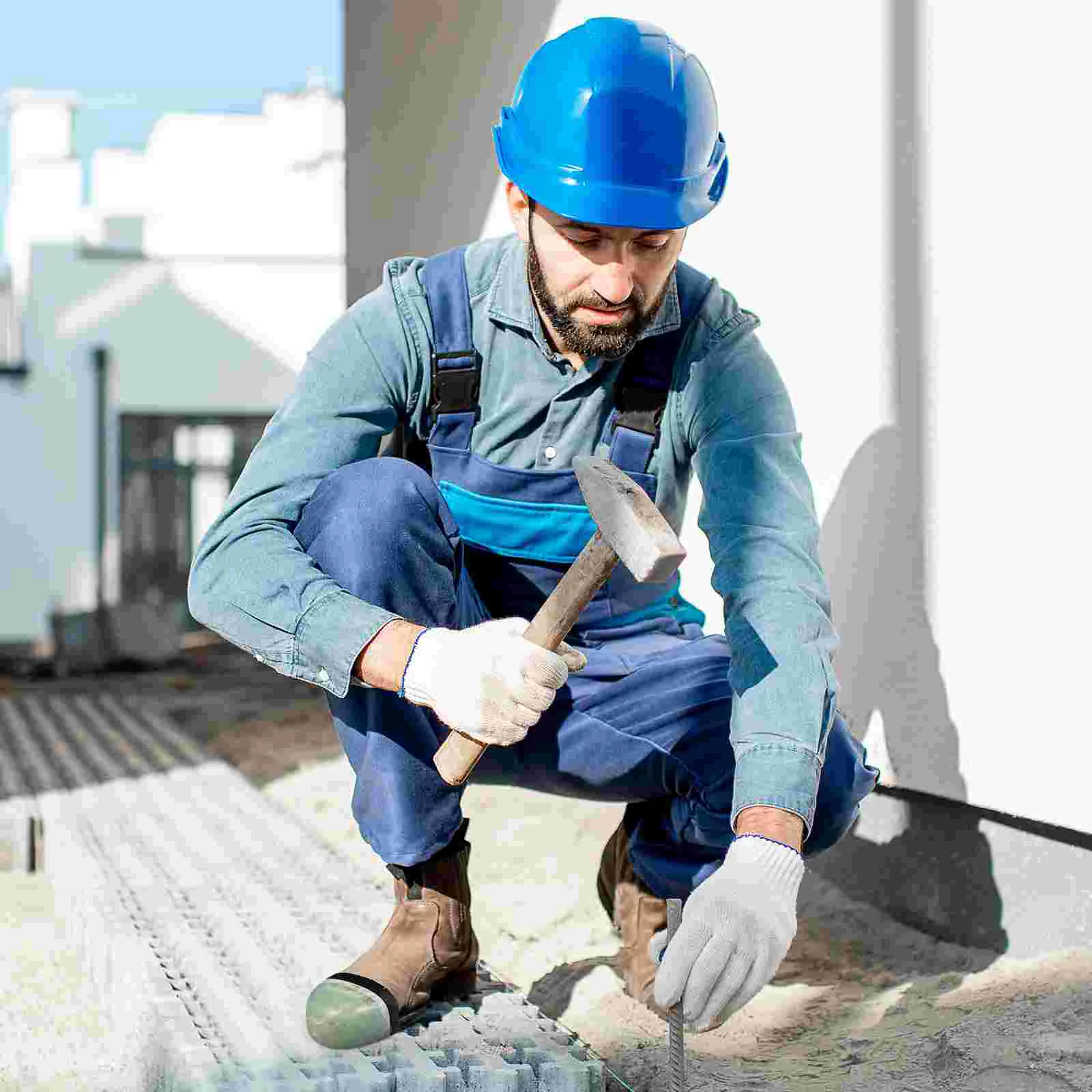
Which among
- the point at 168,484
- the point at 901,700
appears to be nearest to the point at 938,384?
the point at 901,700

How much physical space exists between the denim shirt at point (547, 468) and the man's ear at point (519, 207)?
0.27 ft

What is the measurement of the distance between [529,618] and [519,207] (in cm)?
67

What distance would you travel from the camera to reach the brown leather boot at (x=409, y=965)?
1999 millimetres

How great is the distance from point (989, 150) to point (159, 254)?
11.6 meters

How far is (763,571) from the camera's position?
200cm

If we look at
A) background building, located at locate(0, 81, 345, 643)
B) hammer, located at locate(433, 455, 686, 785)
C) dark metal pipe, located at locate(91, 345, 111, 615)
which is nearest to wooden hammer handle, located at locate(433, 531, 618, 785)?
hammer, located at locate(433, 455, 686, 785)

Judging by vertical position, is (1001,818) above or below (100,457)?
above

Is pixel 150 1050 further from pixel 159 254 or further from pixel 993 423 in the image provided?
pixel 159 254

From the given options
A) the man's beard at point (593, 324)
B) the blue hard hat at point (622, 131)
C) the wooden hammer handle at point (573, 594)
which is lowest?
the wooden hammer handle at point (573, 594)

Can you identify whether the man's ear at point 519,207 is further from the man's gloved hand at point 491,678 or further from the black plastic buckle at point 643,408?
the man's gloved hand at point 491,678

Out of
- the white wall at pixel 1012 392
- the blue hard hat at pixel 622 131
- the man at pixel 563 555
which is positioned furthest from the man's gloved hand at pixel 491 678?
the white wall at pixel 1012 392

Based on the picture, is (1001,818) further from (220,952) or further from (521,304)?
(220,952)

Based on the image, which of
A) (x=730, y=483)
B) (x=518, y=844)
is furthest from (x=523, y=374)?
(x=518, y=844)

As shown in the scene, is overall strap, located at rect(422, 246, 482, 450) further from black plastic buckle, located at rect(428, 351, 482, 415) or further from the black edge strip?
the black edge strip
